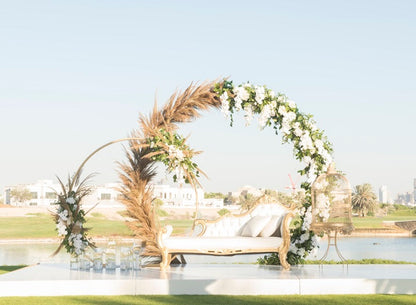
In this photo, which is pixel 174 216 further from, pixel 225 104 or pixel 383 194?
pixel 383 194

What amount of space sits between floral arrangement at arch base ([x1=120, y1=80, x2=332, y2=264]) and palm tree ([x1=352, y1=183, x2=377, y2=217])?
42.1 meters

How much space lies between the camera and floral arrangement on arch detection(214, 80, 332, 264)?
809 centimetres

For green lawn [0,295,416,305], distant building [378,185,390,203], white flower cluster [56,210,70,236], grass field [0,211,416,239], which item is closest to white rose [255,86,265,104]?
green lawn [0,295,416,305]

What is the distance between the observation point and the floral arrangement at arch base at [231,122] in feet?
26.6

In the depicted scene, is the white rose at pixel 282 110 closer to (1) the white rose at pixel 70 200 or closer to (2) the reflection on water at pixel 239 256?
(1) the white rose at pixel 70 200

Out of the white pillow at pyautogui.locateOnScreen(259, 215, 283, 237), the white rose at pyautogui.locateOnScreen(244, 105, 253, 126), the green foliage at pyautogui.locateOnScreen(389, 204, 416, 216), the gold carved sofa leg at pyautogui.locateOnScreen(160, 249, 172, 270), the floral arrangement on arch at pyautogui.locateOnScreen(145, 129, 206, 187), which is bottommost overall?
the green foliage at pyautogui.locateOnScreen(389, 204, 416, 216)

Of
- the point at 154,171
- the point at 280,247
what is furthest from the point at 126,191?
the point at 280,247

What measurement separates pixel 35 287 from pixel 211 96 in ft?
11.3

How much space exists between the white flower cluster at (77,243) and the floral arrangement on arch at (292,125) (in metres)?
2.64

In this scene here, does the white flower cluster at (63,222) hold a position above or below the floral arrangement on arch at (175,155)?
below

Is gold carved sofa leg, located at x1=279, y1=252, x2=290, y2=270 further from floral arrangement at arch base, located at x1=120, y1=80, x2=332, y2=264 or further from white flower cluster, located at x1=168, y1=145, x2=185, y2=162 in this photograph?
white flower cluster, located at x1=168, y1=145, x2=185, y2=162

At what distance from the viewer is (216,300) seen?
20.3 ft

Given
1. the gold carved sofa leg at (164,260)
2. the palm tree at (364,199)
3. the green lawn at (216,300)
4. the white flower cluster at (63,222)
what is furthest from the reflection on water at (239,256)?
the palm tree at (364,199)

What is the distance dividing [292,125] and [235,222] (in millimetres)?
1658
